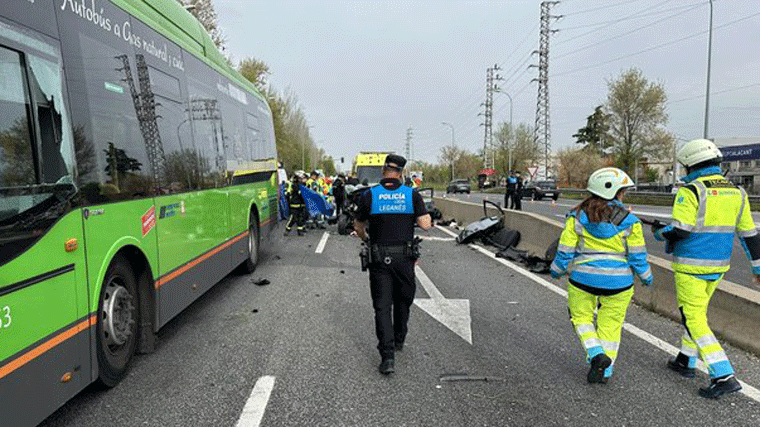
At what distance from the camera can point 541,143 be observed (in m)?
63.7

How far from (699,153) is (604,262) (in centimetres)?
119

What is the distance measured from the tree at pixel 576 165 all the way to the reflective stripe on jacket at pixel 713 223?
57.0 m

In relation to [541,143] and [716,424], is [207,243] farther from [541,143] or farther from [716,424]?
[541,143]

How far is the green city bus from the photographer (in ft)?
9.51

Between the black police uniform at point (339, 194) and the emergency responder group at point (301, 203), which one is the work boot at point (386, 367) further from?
the black police uniform at point (339, 194)

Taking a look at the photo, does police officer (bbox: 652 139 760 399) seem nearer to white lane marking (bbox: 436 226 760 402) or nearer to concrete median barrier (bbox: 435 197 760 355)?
white lane marking (bbox: 436 226 760 402)

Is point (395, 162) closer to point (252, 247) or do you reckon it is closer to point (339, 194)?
point (252, 247)

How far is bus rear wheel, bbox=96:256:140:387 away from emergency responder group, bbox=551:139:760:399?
361 cm

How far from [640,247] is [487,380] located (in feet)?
5.28

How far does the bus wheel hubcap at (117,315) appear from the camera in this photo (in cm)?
397

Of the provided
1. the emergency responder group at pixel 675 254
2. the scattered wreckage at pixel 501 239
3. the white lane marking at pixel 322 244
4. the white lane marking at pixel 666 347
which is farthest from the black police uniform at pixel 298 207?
the emergency responder group at pixel 675 254

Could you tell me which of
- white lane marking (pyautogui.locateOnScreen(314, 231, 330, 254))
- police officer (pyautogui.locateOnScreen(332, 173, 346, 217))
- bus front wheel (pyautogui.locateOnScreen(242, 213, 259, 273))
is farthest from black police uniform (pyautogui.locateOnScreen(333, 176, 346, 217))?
bus front wheel (pyautogui.locateOnScreen(242, 213, 259, 273))

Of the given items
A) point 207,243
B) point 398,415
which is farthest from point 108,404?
point 207,243

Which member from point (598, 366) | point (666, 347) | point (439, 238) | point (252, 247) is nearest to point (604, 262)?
point (598, 366)
